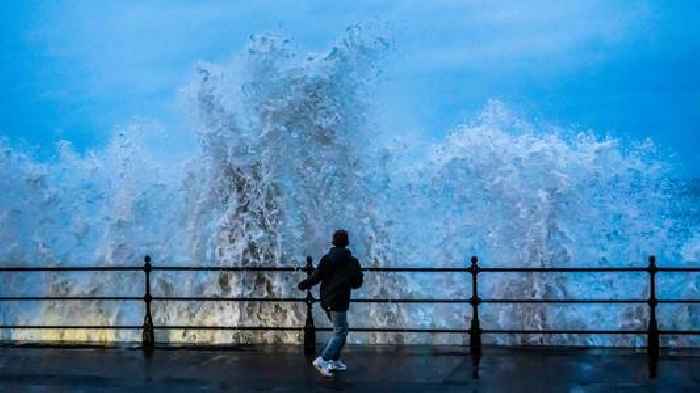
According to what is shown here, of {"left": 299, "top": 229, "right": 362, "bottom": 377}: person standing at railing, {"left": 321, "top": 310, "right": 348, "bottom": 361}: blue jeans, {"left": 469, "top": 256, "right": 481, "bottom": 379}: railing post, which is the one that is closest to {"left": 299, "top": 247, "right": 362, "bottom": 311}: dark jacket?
{"left": 299, "top": 229, "right": 362, "bottom": 377}: person standing at railing

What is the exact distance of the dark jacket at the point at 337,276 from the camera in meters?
10.6

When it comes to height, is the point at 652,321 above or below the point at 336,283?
below

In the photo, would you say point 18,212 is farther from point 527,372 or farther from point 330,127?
point 527,372

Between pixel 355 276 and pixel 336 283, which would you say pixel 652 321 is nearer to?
pixel 355 276

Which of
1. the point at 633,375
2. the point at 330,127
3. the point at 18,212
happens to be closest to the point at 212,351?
the point at 633,375

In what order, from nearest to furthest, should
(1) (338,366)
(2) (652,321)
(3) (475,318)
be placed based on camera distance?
1. (1) (338,366)
2. (2) (652,321)
3. (3) (475,318)

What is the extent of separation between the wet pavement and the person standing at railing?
298mm

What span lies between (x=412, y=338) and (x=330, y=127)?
6329 mm

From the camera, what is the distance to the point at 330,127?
24.0 meters

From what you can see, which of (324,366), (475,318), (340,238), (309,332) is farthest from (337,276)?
(475,318)

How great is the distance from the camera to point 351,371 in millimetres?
11094

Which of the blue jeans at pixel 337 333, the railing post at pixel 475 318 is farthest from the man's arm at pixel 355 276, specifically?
the railing post at pixel 475 318

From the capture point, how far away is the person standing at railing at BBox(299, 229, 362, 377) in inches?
419

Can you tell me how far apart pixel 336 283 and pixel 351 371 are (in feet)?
3.81
